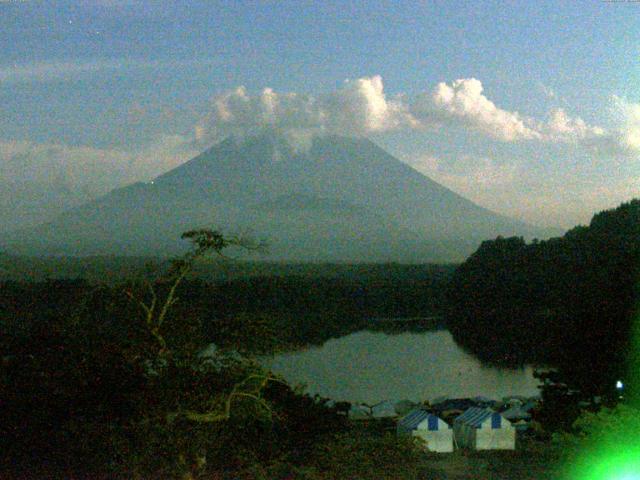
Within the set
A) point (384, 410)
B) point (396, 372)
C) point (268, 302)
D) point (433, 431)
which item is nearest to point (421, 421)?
point (433, 431)

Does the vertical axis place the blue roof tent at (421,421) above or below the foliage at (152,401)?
below

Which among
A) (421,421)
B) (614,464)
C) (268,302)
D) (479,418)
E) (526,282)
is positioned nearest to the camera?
(614,464)

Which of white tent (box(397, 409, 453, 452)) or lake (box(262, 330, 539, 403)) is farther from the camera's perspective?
lake (box(262, 330, 539, 403))

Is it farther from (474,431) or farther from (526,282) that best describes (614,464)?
(526,282)

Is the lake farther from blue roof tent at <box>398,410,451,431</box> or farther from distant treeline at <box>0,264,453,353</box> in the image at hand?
blue roof tent at <box>398,410,451,431</box>

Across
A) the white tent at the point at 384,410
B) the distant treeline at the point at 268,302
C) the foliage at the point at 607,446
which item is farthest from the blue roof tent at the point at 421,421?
the foliage at the point at 607,446

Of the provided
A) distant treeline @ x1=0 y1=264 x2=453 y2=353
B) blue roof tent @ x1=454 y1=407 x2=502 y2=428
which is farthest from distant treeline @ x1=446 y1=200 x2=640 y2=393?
blue roof tent @ x1=454 y1=407 x2=502 y2=428

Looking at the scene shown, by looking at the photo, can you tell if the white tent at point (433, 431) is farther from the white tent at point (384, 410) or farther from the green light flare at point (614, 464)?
the green light flare at point (614, 464)

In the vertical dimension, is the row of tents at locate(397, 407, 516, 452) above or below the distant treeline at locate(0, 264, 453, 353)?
below

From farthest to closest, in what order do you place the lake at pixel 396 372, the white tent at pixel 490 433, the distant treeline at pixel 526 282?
1. the distant treeline at pixel 526 282
2. the lake at pixel 396 372
3. the white tent at pixel 490 433

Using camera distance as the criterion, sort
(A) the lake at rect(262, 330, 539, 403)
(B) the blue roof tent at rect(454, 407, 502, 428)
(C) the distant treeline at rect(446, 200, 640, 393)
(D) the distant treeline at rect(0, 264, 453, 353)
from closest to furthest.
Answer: (D) the distant treeline at rect(0, 264, 453, 353) → (B) the blue roof tent at rect(454, 407, 502, 428) → (A) the lake at rect(262, 330, 539, 403) → (C) the distant treeline at rect(446, 200, 640, 393)
